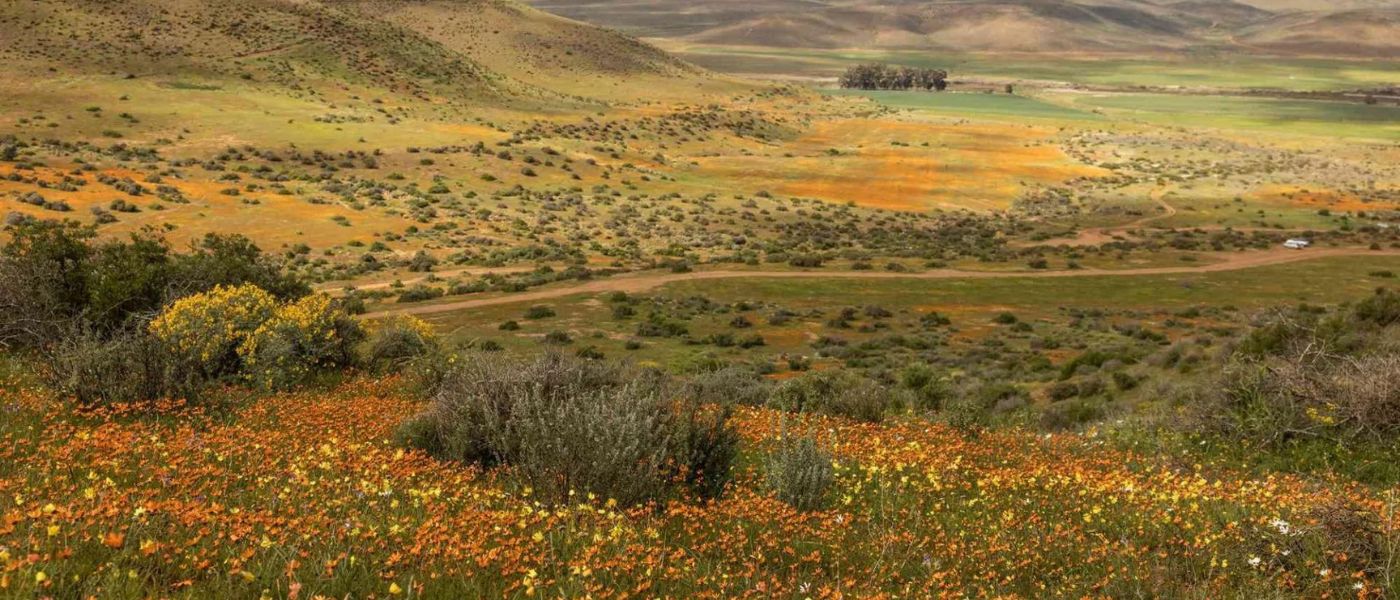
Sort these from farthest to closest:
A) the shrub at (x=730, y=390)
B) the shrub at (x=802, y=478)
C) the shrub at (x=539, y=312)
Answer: the shrub at (x=539, y=312)
the shrub at (x=730, y=390)
the shrub at (x=802, y=478)

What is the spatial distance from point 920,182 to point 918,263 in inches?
1640

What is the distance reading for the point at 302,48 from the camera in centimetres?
11862

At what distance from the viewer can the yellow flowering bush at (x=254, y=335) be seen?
12.4 metres

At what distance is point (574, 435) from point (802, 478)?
1.90 metres

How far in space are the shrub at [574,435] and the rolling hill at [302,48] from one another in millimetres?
109110

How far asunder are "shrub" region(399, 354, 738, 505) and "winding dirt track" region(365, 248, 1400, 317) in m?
29.1

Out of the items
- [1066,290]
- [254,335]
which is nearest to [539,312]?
[254,335]

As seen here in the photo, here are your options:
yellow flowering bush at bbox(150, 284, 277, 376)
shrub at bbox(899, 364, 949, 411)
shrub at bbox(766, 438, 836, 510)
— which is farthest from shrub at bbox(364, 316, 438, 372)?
shrub at bbox(766, 438, 836, 510)

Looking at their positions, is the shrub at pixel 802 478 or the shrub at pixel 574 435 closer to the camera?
the shrub at pixel 574 435

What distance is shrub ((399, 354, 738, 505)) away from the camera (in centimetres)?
683

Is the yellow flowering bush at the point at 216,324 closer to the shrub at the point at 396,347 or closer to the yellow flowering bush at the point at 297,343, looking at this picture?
the yellow flowering bush at the point at 297,343

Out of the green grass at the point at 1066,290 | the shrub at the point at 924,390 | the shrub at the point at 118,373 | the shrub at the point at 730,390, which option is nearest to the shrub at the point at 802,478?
the shrub at the point at 118,373

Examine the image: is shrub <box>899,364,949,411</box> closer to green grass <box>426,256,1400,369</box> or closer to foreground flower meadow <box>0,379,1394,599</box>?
green grass <box>426,256,1400,369</box>

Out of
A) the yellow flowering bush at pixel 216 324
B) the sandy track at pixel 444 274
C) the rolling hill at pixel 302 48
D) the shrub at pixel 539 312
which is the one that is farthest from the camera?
the rolling hill at pixel 302 48
